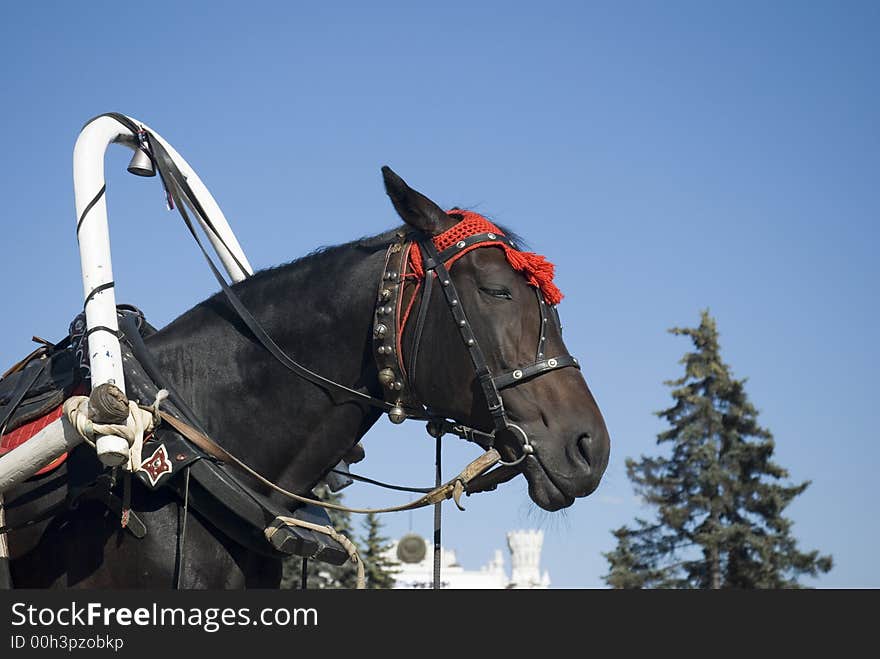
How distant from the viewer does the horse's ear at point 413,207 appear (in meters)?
5.38

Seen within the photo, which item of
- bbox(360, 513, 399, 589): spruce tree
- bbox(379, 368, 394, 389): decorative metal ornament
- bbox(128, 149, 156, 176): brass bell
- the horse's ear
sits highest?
bbox(360, 513, 399, 589): spruce tree

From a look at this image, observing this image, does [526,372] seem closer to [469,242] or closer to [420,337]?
[420,337]

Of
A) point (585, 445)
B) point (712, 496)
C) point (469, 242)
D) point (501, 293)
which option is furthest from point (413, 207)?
point (712, 496)

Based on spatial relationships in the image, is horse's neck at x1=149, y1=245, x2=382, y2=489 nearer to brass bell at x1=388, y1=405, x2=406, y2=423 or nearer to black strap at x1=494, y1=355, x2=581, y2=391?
brass bell at x1=388, y1=405, x2=406, y2=423

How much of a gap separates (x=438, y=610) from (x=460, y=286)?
1.46 meters

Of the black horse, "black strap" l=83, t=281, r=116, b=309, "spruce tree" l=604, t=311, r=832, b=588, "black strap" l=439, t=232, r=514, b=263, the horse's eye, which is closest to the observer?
the black horse

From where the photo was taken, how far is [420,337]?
5.23 metres

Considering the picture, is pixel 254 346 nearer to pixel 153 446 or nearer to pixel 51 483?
pixel 153 446

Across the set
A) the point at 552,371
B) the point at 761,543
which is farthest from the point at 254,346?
the point at 761,543

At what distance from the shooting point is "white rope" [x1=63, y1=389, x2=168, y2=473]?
16.6 feet

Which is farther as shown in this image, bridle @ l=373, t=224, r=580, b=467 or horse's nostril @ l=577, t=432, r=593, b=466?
bridle @ l=373, t=224, r=580, b=467

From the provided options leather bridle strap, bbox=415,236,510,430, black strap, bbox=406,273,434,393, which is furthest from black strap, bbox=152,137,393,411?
leather bridle strap, bbox=415,236,510,430

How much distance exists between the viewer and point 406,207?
5.44 metres

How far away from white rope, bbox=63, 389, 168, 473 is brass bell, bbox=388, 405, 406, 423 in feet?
3.57
